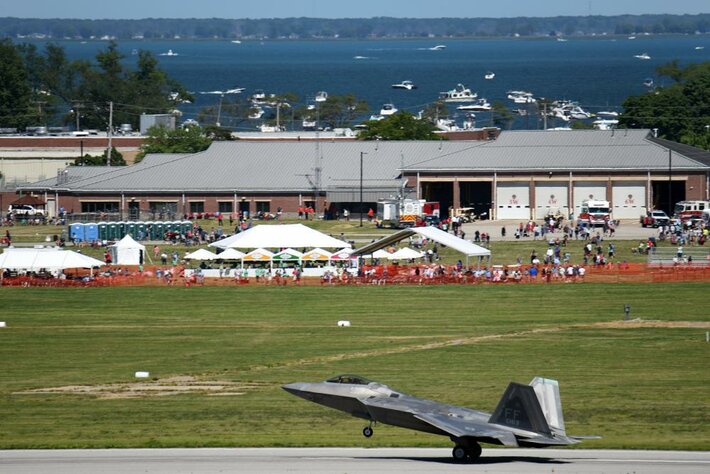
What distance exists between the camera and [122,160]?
15112cm

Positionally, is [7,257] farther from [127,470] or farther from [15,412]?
[127,470]

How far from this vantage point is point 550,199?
11719 cm

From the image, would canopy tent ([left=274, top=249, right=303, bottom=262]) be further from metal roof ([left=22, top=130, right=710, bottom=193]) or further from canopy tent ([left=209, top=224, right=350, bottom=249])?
metal roof ([left=22, top=130, right=710, bottom=193])

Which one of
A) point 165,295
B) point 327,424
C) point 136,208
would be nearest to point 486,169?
point 136,208

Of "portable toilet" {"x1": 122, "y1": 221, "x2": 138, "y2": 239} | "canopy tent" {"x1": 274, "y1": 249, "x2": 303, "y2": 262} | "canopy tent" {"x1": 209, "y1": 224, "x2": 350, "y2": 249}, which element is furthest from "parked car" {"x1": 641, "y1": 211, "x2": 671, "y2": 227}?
A: "portable toilet" {"x1": 122, "y1": 221, "x2": 138, "y2": 239}

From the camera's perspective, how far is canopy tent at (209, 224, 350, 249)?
280 ft

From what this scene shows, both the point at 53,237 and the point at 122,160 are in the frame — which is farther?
the point at 122,160

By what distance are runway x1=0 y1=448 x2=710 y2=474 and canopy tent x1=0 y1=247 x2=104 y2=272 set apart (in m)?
45.2

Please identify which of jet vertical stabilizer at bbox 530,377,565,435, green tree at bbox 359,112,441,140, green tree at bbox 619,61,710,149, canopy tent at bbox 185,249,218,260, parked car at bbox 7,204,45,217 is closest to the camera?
jet vertical stabilizer at bbox 530,377,565,435

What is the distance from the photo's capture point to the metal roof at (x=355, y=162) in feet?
388

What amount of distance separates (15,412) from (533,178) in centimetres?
7844

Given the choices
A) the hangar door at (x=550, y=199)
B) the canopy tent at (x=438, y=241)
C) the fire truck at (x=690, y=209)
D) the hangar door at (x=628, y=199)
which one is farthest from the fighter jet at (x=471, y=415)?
the hangar door at (x=628, y=199)

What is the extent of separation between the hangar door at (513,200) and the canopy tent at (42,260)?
148 ft

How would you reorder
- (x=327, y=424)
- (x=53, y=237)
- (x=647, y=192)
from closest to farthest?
(x=327, y=424) < (x=53, y=237) < (x=647, y=192)
